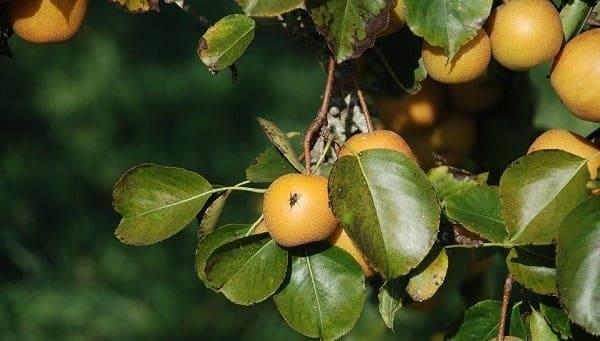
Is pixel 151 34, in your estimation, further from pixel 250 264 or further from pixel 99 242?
pixel 250 264

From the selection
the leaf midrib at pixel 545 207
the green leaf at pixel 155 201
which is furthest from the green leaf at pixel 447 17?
the green leaf at pixel 155 201

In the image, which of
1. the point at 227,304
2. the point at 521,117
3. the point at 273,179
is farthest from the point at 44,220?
the point at 273,179

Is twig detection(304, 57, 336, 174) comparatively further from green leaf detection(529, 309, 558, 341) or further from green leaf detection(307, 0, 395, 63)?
green leaf detection(529, 309, 558, 341)

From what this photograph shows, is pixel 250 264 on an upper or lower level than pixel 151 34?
upper

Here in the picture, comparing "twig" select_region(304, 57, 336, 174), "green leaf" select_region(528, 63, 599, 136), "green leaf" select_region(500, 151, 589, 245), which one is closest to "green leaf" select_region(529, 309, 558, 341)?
"green leaf" select_region(500, 151, 589, 245)

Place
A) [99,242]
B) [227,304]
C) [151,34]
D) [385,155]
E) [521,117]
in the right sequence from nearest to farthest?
[385,155], [521,117], [227,304], [99,242], [151,34]
